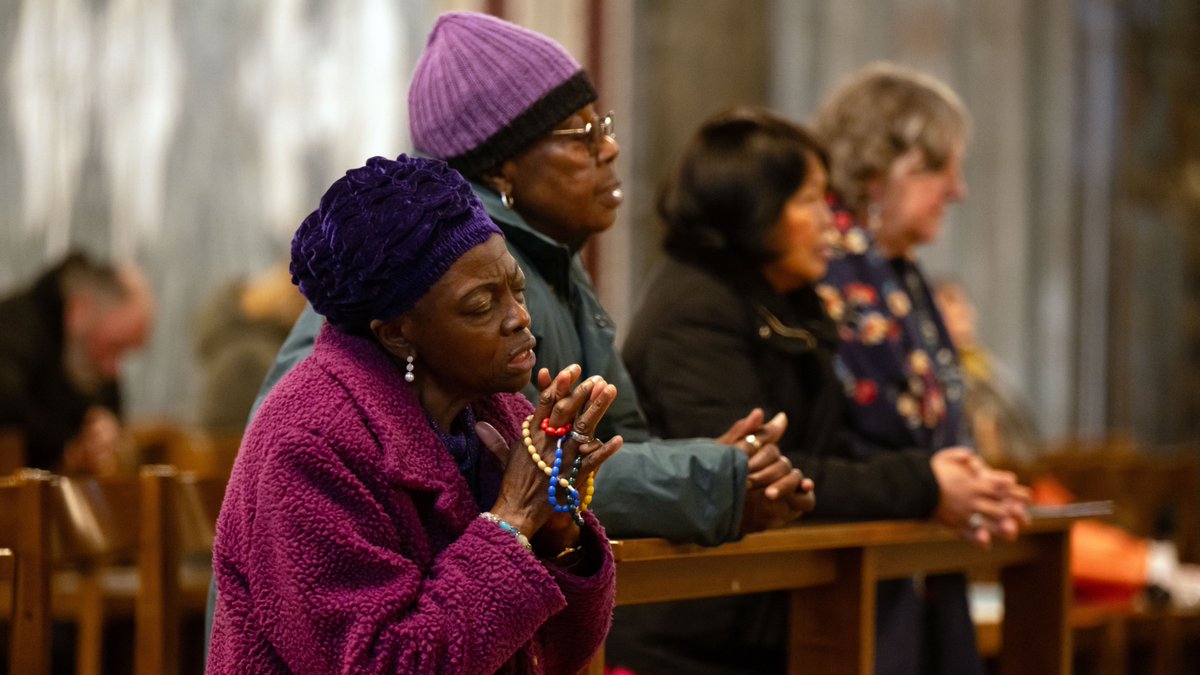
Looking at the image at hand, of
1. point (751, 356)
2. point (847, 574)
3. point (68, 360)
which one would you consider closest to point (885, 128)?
point (751, 356)

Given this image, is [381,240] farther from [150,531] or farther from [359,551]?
[150,531]

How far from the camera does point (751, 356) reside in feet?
9.77

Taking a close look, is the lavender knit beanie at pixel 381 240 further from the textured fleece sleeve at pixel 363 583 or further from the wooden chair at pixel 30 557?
the wooden chair at pixel 30 557

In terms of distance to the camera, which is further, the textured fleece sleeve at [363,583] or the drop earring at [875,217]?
the drop earring at [875,217]

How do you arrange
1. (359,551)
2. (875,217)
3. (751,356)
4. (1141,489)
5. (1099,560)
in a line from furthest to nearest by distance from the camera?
(1141,489)
(1099,560)
(875,217)
(751,356)
(359,551)

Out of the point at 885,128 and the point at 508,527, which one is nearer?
the point at 508,527

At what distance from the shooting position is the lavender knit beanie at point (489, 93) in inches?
98.7

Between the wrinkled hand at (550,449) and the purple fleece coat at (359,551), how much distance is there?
0.15ft

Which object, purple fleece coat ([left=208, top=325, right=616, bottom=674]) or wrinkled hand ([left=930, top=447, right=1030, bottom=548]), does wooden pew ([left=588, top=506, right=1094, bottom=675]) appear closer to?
wrinkled hand ([left=930, top=447, right=1030, bottom=548])

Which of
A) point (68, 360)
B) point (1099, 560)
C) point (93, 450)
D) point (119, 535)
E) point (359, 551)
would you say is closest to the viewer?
point (359, 551)

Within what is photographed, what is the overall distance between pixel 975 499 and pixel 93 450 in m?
3.52

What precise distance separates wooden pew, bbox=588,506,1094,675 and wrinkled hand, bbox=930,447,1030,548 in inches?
1.8

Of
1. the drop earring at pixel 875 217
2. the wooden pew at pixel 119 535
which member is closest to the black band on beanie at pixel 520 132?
the wooden pew at pixel 119 535

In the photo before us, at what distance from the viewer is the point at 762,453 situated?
2510 millimetres
